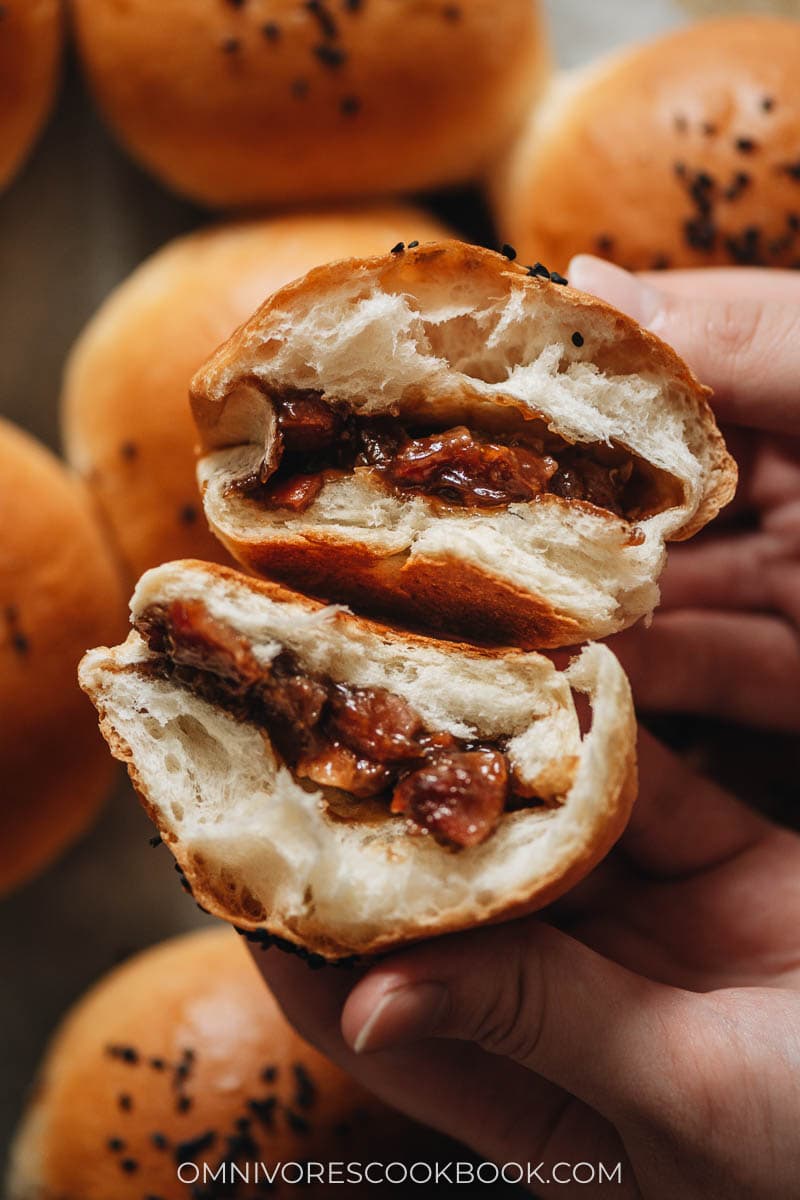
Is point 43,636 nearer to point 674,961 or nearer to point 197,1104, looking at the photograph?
point 197,1104

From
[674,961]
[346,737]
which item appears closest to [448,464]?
[346,737]

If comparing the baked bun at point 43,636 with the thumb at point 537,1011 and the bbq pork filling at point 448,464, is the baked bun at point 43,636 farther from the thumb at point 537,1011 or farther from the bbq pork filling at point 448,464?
the thumb at point 537,1011

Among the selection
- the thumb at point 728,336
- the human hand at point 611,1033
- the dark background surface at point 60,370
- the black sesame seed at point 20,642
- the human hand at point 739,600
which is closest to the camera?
the human hand at point 611,1033

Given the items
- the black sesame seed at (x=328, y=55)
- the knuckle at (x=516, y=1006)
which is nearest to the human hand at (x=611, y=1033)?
the knuckle at (x=516, y=1006)

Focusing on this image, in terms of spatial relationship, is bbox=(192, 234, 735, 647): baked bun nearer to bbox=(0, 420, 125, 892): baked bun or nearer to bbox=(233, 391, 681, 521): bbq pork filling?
bbox=(233, 391, 681, 521): bbq pork filling

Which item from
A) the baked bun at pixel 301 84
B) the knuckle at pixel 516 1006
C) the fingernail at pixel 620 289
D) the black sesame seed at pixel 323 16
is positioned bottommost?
the knuckle at pixel 516 1006

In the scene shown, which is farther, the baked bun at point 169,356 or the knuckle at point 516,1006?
the baked bun at point 169,356
